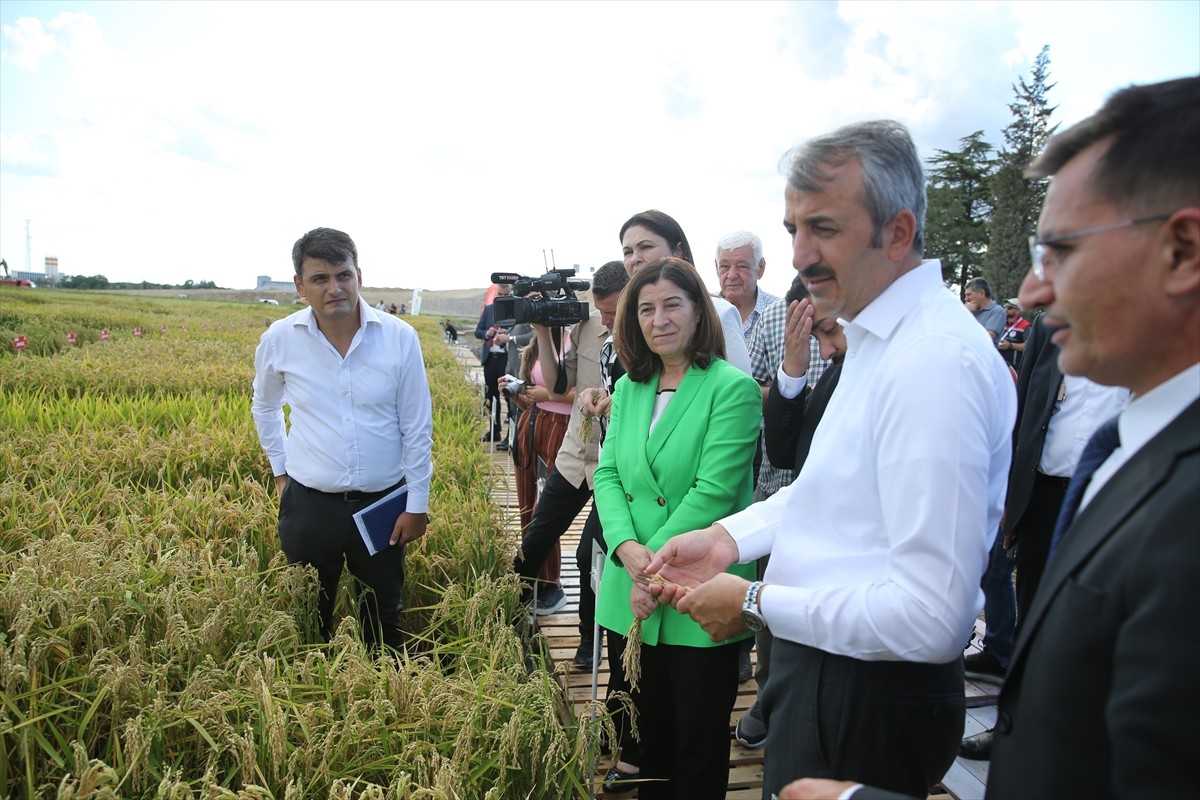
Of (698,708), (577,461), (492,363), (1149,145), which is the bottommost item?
(698,708)

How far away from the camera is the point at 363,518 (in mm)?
3209

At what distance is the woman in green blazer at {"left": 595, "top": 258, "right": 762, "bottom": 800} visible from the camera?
238 cm

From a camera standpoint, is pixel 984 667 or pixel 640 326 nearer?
pixel 640 326

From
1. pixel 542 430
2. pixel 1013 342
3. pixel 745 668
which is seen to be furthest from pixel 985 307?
pixel 745 668

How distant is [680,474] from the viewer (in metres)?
2.46

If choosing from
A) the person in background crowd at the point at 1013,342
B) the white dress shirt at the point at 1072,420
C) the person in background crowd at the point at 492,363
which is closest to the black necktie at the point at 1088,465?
the white dress shirt at the point at 1072,420

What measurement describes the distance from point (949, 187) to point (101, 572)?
46.0 m

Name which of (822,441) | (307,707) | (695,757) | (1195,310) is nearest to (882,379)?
(822,441)

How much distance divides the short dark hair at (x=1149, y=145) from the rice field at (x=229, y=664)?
1866mm

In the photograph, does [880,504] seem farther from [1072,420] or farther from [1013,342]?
[1013,342]

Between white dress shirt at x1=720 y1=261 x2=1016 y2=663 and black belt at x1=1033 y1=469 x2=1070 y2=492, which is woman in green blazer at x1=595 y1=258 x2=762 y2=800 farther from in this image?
black belt at x1=1033 y1=469 x2=1070 y2=492

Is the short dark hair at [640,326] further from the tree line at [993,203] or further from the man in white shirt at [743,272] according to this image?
the tree line at [993,203]

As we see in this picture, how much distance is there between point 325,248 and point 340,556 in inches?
52.4

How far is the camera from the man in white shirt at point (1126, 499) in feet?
2.62
